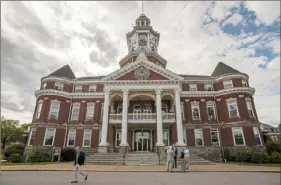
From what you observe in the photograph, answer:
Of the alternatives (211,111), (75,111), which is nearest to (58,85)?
(75,111)

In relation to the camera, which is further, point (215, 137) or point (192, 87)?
point (192, 87)

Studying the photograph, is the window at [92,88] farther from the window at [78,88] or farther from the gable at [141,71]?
the gable at [141,71]

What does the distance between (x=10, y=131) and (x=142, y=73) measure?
129 feet

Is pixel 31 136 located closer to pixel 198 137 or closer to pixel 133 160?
pixel 133 160

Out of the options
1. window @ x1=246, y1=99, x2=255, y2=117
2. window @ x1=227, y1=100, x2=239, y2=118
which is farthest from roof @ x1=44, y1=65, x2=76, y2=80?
window @ x1=246, y1=99, x2=255, y2=117

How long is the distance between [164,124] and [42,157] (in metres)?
16.5

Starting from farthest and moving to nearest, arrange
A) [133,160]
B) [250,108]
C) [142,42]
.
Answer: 1. [142,42]
2. [250,108]
3. [133,160]

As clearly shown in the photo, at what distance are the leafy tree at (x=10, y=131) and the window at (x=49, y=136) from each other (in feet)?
85.2

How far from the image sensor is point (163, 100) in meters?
29.7

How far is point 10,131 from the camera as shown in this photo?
146 ft

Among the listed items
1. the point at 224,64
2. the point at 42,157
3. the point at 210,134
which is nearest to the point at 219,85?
the point at 224,64


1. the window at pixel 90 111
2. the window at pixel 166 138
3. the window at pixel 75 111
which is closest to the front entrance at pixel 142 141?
the window at pixel 166 138

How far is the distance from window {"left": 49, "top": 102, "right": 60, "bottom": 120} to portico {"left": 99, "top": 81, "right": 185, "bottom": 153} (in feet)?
27.5

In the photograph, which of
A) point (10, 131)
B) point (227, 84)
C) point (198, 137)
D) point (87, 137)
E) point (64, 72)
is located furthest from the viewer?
point (10, 131)
